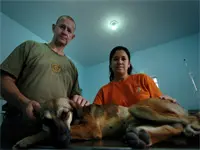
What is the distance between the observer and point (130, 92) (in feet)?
3.56

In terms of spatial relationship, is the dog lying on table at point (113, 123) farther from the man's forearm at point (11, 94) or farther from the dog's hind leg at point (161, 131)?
the man's forearm at point (11, 94)

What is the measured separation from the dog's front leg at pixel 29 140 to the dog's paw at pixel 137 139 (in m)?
0.30

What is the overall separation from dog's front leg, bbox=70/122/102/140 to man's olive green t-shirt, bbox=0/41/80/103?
299mm

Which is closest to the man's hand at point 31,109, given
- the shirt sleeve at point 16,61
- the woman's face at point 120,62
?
the shirt sleeve at point 16,61

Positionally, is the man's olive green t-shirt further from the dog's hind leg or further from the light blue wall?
the light blue wall

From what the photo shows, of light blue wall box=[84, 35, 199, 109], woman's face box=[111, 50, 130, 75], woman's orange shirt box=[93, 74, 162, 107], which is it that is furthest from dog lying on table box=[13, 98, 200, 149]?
light blue wall box=[84, 35, 199, 109]

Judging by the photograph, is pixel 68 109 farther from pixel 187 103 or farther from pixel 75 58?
pixel 75 58

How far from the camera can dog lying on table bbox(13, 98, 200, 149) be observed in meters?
0.55

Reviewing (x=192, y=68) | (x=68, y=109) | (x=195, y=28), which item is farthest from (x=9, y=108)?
(x=195, y=28)

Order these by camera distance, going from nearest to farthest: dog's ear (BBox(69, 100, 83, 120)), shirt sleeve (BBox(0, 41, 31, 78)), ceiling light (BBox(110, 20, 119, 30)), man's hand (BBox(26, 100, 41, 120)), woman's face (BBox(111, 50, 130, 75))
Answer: man's hand (BBox(26, 100, 41, 120)) < dog's ear (BBox(69, 100, 83, 120)) < shirt sleeve (BBox(0, 41, 31, 78)) < woman's face (BBox(111, 50, 130, 75)) < ceiling light (BBox(110, 20, 119, 30))

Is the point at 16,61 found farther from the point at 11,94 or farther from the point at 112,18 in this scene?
the point at 112,18

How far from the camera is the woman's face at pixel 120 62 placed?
1210 millimetres

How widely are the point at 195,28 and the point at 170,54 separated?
0.47 m

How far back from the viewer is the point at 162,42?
2.51 m
